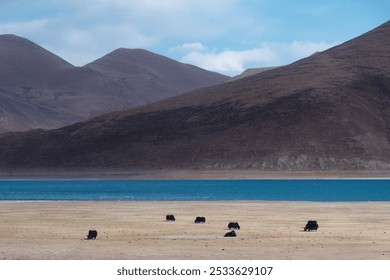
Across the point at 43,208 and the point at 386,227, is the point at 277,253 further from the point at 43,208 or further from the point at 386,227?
the point at 43,208

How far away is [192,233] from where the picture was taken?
44062 millimetres

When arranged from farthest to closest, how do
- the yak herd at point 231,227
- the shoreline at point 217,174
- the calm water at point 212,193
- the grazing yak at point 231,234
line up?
the shoreline at point 217,174 → the calm water at point 212,193 → the grazing yak at point 231,234 → the yak herd at point 231,227

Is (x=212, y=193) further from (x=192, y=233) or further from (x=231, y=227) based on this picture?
(x=192, y=233)

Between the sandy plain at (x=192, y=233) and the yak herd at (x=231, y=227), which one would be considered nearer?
the sandy plain at (x=192, y=233)

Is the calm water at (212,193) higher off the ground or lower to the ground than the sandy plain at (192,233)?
lower

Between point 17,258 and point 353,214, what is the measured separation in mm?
32318

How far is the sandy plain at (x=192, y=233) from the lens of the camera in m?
34.0

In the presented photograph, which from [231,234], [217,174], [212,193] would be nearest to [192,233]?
[231,234]

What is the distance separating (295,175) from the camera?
174 metres

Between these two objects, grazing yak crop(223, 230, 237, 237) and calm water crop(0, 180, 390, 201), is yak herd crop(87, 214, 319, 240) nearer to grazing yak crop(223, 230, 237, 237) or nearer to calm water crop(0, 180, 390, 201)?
grazing yak crop(223, 230, 237, 237)

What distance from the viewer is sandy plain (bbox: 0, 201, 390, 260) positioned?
34.0 m

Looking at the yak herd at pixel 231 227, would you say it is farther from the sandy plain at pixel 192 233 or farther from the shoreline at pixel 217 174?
the shoreline at pixel 217 174

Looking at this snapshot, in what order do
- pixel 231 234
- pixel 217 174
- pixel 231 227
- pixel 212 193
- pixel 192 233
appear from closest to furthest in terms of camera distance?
pixel 231 234, pixel 192 233, pixel 231 227, pixel 212 193, pixel 217 174

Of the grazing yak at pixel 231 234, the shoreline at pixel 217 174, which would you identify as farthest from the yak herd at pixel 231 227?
the shoreline at pixel 217 174
